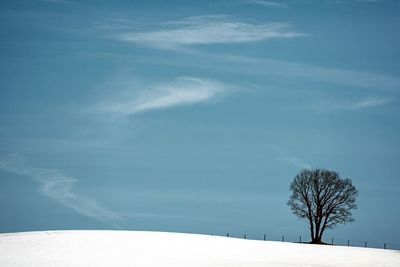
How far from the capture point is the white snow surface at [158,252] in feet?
150

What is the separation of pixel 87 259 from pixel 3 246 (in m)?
9.76

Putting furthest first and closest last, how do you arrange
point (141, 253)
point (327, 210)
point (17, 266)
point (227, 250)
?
point (327, 210), point (227, 250), point (141, 253), point (17, 266)

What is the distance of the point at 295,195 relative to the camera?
92.7 m

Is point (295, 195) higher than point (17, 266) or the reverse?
higher

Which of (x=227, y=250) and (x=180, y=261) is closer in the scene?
(x=180, y=261)

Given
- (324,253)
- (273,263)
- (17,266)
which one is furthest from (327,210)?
(17,266)

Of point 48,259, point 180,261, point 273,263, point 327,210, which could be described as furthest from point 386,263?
point 327,210

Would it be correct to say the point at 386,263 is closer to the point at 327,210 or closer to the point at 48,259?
the point at 48,259

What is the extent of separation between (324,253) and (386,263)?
6107 millimetres

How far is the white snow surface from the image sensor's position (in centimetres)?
4562

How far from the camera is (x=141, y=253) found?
49.8 metres

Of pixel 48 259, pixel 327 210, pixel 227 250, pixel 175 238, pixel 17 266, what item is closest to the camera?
pixel 17 266

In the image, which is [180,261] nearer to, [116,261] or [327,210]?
[116,261]

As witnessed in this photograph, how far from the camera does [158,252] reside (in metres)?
50.7
